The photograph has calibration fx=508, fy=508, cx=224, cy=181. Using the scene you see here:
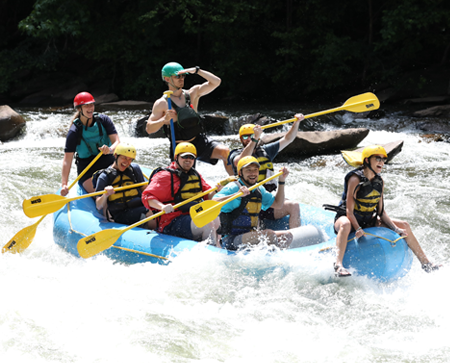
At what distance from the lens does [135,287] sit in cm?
372

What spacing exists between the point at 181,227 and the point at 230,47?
1083 centimetres

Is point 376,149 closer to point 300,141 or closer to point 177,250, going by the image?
point 177,250

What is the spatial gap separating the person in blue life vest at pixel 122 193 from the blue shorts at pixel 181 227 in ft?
0.89

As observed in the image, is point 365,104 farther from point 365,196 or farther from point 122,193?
point 122,193

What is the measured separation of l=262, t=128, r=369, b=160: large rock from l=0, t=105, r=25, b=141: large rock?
193 inches

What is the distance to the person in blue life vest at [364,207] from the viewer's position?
3.39m

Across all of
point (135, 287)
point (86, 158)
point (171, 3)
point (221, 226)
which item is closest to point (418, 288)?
point (221, 226)

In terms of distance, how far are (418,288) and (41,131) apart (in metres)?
8.29

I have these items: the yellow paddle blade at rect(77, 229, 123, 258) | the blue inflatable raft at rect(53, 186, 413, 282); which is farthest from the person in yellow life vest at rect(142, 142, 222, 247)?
the yellow paddle blade at rect(77, 229, 123, 258)

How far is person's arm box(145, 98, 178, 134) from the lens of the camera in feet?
14.1

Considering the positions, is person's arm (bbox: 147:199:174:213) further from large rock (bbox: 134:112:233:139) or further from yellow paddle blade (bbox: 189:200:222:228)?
large rock (bbox: 134:112:233:139)

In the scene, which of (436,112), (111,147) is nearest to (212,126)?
(436,112)

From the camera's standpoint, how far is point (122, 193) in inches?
168

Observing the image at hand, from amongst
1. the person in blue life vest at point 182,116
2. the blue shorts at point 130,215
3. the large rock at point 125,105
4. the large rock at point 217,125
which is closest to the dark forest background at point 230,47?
Answer: the large rock at point 125,105
